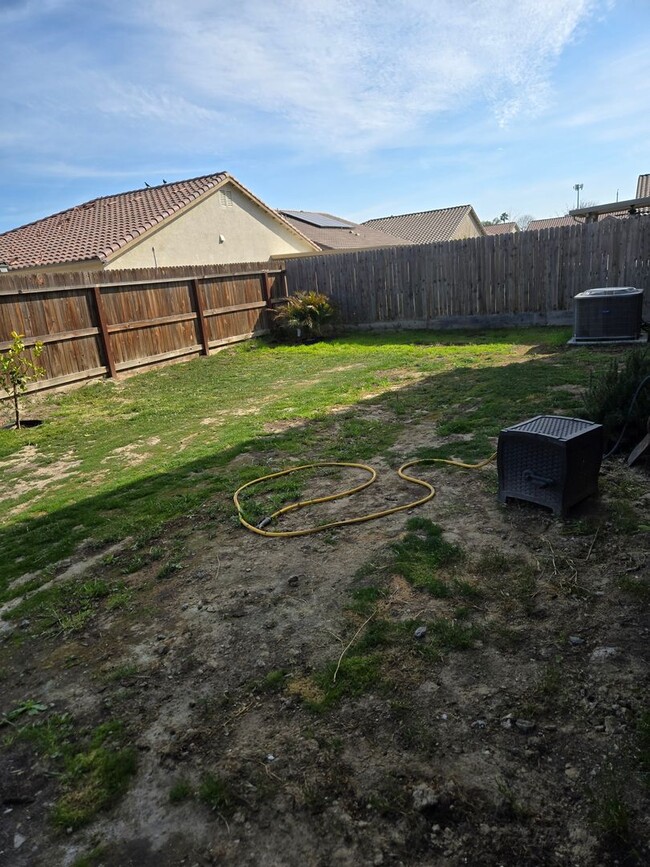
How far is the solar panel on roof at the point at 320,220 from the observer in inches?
1068

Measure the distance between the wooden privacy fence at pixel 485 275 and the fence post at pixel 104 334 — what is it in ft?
20.3

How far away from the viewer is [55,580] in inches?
136

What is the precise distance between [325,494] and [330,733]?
235 cm

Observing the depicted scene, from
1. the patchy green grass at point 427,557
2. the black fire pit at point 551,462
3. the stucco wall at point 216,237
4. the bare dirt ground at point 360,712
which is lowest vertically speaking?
the bare dirt ground at point 360,712

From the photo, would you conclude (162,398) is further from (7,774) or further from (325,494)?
(7,774)

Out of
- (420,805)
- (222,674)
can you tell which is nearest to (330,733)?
(420,805)

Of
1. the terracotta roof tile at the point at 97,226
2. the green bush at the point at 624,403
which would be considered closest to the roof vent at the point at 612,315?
the green bush at the point at 624,403

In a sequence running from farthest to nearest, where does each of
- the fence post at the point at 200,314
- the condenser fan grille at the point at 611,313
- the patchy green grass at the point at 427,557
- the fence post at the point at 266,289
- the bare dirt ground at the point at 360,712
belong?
the fence post at the point at 266,289, the fence post at the point at 200,314, the condenser fan grille at the point at 611,313, the patchy green grass at the point at 427,557, the bare dirt ground at the point at 360,712

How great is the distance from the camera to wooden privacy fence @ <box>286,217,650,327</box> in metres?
10.8

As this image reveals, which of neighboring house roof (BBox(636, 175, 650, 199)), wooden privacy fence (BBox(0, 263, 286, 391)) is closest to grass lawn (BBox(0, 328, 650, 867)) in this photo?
wooden privacy fence (BBox(0, 263, 286, 391))

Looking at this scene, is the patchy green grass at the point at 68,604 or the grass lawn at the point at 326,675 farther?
the patchy green grass at the point at 68,604

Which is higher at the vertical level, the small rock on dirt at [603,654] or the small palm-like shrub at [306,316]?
the small palm-like shrub at [306,316]

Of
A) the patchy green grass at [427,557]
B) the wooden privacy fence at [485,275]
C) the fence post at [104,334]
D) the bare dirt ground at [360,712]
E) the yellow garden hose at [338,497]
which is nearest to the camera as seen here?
the bare dirt ground at [360,712]

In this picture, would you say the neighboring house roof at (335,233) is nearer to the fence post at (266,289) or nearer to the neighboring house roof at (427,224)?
the neighboring house roof at (427,224)
